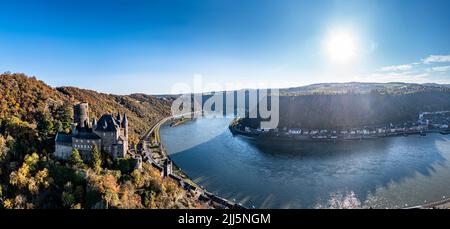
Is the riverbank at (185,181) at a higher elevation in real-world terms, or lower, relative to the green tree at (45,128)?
lower

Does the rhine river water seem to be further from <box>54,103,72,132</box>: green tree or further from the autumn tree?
<box>54,103,72,132</box>: green tree

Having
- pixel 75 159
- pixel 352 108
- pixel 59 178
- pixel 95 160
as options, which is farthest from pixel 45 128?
pixel 352 108

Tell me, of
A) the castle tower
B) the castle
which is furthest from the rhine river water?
the castle tower

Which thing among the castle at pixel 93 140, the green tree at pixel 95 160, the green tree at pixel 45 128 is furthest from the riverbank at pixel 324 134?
the green tree at pixel 95 160

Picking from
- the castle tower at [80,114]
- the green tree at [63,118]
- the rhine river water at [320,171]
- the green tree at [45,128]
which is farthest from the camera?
the rhine river water at [320,171]

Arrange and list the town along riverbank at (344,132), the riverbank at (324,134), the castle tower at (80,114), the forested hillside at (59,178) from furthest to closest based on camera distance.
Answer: the town along riverbank at (344,132)
the riverbank at (324,134)
the castle tower at (80,114)
the forested hillside at (59,178)

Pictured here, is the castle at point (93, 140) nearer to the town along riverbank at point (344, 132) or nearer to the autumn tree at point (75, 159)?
the autumn tree at point (75, 159)
